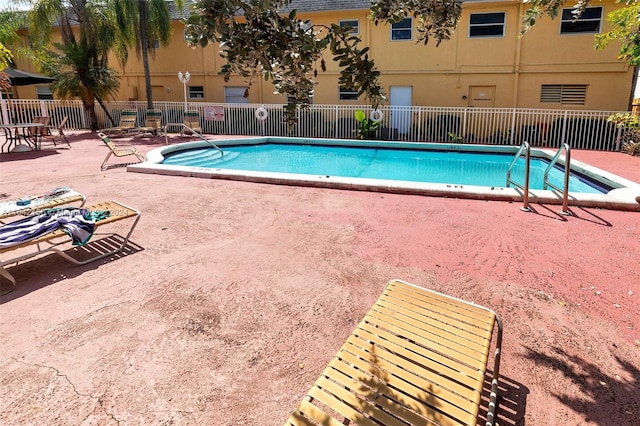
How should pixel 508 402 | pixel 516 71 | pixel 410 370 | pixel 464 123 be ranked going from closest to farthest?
pixel 410 370, pixel 508 402, pixel 464 123, pixel 516 71

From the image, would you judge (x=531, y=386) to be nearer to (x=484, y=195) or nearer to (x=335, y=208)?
(x=335, y=208)

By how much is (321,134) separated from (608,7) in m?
12.2

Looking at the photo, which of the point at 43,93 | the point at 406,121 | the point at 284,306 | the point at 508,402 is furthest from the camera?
the point at 43,93

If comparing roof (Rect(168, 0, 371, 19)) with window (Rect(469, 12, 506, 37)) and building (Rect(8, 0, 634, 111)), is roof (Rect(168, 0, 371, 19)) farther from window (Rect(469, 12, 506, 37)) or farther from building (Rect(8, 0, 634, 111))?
window (Rect(469, 12, 506, 37))

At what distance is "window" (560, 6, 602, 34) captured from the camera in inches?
639

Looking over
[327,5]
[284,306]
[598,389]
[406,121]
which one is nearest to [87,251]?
[284,306]

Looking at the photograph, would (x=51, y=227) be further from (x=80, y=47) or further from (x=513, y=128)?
(x=80, y=47)

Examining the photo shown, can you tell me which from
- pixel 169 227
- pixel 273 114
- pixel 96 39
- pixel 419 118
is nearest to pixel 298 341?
pixel 169 227

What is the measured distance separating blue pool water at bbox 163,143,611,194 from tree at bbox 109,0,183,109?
687 centimetres

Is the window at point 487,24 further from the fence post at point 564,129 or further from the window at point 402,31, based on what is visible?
the fence post at point 564,129

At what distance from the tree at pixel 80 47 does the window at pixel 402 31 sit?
12627 millimetres

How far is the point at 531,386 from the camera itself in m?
2.74

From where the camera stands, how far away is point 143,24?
18.1 metres

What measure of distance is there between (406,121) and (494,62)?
4729mm
